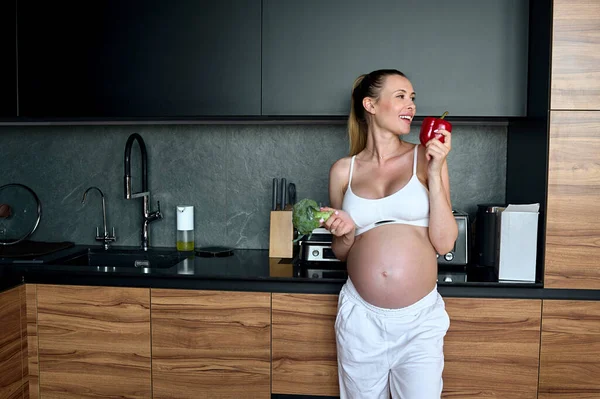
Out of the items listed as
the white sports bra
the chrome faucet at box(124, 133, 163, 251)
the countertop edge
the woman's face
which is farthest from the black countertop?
the woman's face

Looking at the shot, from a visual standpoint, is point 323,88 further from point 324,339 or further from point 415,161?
point 324,339

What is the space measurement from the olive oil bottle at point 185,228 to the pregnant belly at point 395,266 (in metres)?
1.10

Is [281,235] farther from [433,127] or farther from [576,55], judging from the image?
[576,55]

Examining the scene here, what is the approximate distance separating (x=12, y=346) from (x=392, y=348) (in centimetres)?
144

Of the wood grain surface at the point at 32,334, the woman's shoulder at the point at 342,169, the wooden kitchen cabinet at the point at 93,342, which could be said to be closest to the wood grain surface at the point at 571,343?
the woman's shoulder at the point at 342,169

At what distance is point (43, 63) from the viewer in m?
2.41

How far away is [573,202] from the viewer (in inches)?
80.6

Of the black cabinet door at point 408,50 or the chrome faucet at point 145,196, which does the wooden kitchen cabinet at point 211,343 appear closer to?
the chrome faucet at point 145,196

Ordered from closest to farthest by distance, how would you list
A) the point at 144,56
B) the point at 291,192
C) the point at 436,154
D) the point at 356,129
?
the point at 436,154
the point at 356,129
the point at 144,56
the point at 291,192

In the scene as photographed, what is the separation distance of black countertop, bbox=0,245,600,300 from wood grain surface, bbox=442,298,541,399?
0.14 ft

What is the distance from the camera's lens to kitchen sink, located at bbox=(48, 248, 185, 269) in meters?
2.60

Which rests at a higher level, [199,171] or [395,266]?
[199,171]

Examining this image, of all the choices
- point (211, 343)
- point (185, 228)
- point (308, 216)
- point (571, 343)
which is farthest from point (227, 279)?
point (571, 343)

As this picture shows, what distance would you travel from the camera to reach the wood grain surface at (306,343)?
6.92 feet
